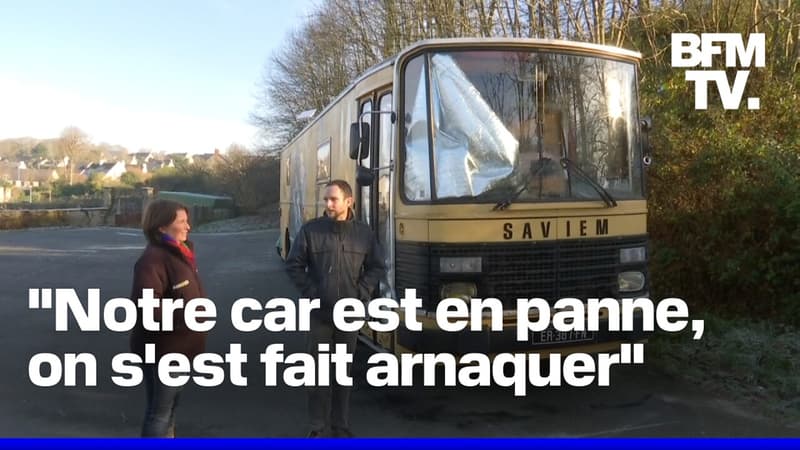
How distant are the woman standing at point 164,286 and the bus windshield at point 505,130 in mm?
2133

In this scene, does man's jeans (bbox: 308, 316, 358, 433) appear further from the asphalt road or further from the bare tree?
the bare tree

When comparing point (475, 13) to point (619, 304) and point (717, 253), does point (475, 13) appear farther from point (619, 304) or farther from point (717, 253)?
point (619, 304)

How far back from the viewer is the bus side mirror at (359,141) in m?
6.47

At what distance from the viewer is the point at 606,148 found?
6457 mm

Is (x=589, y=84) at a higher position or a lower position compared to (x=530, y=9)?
lower

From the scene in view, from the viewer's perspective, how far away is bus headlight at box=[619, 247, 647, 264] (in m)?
6.34

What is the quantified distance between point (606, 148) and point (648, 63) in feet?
26.1

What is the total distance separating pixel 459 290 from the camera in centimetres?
588

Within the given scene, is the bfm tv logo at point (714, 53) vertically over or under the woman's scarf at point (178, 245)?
over

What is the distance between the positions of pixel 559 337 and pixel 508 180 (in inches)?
52.5

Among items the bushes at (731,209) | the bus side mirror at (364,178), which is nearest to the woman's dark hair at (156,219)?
the bus side mirror at (364,178)

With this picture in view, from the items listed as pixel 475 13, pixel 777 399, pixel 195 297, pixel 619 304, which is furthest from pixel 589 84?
pixel 475 13

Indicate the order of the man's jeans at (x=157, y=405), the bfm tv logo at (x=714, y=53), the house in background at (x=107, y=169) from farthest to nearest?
the house in background at (x=107, y=169) < the bfm tv logo at (x=714, y=53) < the man's jeans at (x=157, y=405)

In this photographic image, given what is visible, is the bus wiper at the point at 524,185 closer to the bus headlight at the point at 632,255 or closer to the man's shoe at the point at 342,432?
the bus headlight at the point at 632,255
